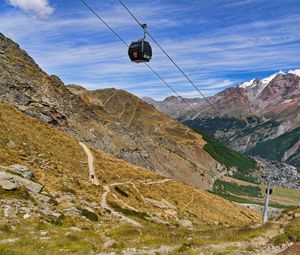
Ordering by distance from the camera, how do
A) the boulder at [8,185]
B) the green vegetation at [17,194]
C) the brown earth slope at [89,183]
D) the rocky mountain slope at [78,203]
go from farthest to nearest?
the brown earth slope at [89,183] < the boulder at [8,185] < the green vegetation at [17,194] < the rocky mountain slope at [78,203]

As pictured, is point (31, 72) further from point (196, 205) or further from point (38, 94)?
point (196, 205)

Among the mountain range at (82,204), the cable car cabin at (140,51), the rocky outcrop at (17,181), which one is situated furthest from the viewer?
the rocky outcrop at (17,181)

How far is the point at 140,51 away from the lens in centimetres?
3728

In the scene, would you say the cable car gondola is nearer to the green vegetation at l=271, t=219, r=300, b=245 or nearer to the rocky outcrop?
the green vegetation at l=271, t=219, r=300, b=245

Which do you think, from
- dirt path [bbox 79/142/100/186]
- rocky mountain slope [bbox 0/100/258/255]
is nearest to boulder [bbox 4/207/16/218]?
rocky mountain slope [bbox 0/100/258/255]

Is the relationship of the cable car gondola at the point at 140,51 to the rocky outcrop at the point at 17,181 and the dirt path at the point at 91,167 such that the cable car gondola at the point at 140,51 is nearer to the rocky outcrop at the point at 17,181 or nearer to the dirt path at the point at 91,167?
the rocky outcrop at the point at 17,181

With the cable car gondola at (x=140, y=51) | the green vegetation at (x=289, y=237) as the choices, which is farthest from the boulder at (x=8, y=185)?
the green vegetation at (x=289, y=237)

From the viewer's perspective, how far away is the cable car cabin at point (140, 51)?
3731 centimetres

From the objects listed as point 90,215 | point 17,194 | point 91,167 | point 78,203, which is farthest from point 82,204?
point 91,167

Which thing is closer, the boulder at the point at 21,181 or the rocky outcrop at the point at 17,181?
the rocky outcrop at the point at 17,181

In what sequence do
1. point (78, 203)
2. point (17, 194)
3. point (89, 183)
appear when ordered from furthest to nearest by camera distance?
point (89, 183) → point (78, 203) → point (17, 194)

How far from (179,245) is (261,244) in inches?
288

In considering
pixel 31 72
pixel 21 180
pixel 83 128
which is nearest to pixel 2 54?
pixel 31 72

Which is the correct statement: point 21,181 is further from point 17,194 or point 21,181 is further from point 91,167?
point 91,167
